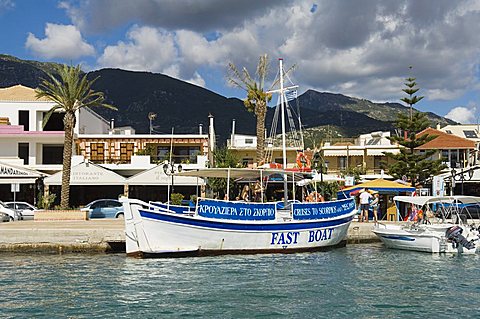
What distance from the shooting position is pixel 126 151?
152 feet

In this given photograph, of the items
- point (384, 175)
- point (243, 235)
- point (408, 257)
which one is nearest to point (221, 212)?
point (243, 235)

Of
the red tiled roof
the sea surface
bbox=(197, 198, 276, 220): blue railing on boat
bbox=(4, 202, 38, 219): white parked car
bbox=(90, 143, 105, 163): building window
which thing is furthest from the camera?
the red tiled roof

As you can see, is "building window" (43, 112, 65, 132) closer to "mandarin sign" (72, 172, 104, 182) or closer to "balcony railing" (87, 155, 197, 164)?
"balcony railing" (87, 155, 197, 164)

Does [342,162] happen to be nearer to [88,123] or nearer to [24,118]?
[88,123]

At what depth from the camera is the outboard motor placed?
23281 mm

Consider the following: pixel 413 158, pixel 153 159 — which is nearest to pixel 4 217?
pixel 153 159

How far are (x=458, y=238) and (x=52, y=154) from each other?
32.5 metres

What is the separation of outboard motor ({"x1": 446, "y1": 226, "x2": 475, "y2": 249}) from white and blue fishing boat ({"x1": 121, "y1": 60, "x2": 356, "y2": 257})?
14.0ft

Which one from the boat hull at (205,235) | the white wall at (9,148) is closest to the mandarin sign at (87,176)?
the white wall at (9,148)

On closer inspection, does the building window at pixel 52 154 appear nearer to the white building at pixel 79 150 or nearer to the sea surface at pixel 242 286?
the white building at pixel 79 150

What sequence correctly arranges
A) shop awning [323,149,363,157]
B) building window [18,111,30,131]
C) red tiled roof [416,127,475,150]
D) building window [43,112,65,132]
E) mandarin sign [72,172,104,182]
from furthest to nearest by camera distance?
shop awning [323,149,363,157], red tiled roof [416,127,475,150], building window [43,112,65,132], building window [18,111,30,131], mandarin sign [72,172,104,182]

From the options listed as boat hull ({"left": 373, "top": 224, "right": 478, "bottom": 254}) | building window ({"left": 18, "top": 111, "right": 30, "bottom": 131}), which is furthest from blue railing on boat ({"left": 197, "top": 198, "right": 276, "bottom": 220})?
building window ({"left": 18, "top": 111, "right": 30, "bottom": 131})

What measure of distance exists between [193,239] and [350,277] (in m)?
6.27

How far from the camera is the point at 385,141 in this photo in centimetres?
6306
